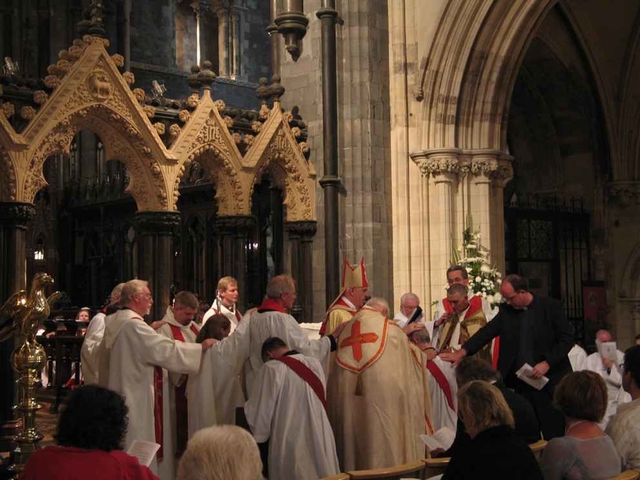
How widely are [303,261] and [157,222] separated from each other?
2.06 m

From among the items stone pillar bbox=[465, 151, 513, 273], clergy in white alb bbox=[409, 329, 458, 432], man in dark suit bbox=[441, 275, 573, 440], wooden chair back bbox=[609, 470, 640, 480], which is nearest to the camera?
wooden chair back bbox=[609, 470, 640, 480]

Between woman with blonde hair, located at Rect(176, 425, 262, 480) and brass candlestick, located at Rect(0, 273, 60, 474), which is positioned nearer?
woman with blonde hair, located at Rect(176, 425, 262, 480)

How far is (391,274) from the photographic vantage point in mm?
11688

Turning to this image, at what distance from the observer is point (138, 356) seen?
6.39 meters

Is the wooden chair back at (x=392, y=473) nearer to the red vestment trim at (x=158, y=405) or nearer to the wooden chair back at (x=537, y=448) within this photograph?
the wooden chair back at (x=537, y=448)

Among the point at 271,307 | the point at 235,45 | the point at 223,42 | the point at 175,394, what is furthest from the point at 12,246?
the point at 235,45

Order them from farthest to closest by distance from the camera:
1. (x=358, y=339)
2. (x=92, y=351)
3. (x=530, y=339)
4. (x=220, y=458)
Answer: (x=92, y=351)
(x=530, y=339)
(x=358, y=339)
(x=220, y=458)

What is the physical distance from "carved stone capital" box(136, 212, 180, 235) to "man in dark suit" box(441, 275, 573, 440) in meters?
3.96

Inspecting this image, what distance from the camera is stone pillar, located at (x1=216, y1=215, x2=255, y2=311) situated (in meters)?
10.7

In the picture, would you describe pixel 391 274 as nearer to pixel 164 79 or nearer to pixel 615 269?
pixel 615 269

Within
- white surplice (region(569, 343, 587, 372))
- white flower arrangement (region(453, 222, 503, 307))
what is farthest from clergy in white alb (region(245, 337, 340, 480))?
white flower arrangement (region(453, 222, 503, 307))

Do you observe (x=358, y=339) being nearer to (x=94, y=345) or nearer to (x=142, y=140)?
(x=94, y=345)

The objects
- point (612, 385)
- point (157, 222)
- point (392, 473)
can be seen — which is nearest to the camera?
point (392, 473)

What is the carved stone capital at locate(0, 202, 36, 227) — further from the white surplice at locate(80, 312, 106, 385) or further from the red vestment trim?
the red vestment trim
